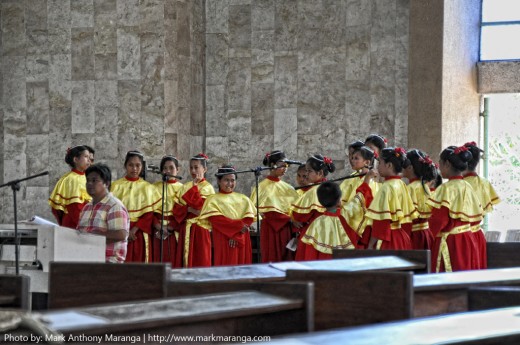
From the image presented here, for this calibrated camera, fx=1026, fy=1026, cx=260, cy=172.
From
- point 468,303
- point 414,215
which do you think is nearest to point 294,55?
point 414,215

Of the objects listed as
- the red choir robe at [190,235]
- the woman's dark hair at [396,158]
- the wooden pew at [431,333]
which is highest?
the woman's dark hair at [396,158]

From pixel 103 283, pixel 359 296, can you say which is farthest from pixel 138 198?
pixel 359 296

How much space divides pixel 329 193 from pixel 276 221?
2372 millimetres

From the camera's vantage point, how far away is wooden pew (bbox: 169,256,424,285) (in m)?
4.48

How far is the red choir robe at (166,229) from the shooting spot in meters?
11.0

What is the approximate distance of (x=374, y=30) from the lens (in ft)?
42.2

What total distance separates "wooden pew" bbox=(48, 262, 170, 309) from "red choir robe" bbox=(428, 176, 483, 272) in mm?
4600

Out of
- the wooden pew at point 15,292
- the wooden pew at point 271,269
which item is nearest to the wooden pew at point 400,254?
the wooden pew at point 271,269

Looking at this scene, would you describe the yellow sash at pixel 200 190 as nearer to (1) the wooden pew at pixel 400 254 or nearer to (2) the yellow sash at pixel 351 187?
(2) the yellow sash at pixel 351 187

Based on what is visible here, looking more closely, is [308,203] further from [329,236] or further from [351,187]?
[329,236]

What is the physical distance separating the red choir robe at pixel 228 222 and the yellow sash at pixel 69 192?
1265 millimetres

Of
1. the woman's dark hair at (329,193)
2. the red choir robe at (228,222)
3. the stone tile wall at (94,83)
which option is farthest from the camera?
the stone tile wall at (94,83)

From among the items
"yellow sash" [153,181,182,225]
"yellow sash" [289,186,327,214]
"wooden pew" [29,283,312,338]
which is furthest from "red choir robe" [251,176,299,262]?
"wooden pew" [29,283,312,338]

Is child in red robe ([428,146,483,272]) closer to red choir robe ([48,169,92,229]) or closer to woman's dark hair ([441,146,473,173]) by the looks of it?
woman's dark hair ([441,146,473,173])
